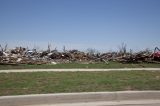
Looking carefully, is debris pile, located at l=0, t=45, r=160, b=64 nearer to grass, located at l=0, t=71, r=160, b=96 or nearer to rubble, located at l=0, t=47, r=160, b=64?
rubble, located at l=0, t=47, r=160, b=64

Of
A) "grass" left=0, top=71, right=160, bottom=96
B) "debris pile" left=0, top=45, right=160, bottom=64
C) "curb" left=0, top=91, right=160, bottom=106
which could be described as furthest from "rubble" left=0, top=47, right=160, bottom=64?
"curb" left=0, top=91, right=160, bottom=106

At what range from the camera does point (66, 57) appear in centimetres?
2402

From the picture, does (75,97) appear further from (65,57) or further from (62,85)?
(65,57)

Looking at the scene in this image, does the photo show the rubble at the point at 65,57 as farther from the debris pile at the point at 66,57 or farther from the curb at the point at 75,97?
the curb at the point at 75,97

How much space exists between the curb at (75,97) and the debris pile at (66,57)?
1089 centimetres

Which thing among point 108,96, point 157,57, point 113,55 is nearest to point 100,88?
point 108,96

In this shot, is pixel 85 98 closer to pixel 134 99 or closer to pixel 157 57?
pixel 134 99

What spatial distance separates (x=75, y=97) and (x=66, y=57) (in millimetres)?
15342

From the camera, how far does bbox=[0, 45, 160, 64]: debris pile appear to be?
781 inches

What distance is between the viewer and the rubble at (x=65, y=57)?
19850 mm

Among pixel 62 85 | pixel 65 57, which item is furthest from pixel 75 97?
pixel 65 57

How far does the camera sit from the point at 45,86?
10.1m

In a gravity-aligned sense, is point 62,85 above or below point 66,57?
below

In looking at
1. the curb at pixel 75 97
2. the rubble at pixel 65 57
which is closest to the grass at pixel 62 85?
the curb at pixel 75 97
